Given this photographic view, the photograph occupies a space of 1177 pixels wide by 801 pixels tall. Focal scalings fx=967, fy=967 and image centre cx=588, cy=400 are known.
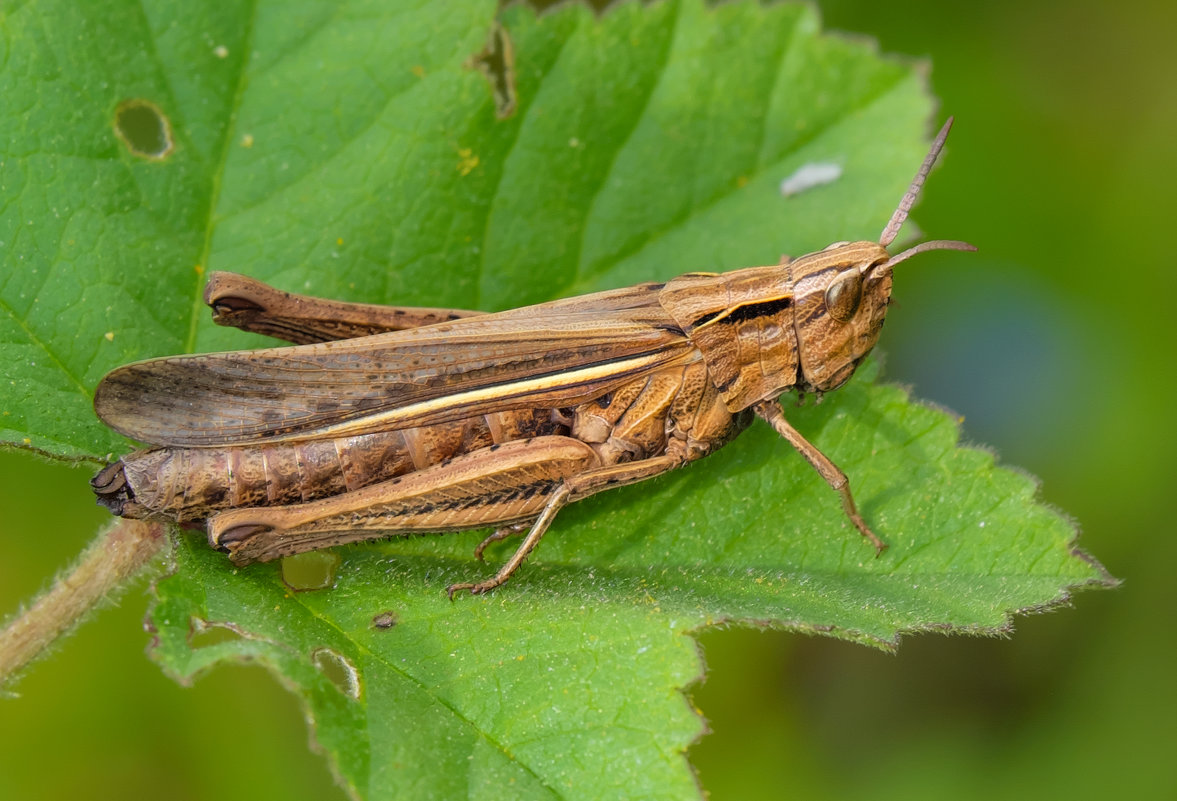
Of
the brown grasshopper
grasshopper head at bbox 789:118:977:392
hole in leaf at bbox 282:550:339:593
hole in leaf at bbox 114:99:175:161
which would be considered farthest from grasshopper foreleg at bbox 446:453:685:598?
hole in leaf at bbox 114:99:175:161

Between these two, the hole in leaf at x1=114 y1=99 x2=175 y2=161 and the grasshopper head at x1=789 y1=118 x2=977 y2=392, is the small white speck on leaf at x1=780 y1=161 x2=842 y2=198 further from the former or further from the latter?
the hole in leaf at x1=114 y1=99 x2=175 y2=161

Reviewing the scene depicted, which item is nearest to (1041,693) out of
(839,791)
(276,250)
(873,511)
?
(839,791)

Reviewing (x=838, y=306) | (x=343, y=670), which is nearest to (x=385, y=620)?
(x=343, y=670)

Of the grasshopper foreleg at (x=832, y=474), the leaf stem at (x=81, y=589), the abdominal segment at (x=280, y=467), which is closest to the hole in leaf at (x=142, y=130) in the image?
the abdominal segment at (x=280, y=467)

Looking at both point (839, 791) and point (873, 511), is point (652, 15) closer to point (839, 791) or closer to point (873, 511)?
point (873, 511)

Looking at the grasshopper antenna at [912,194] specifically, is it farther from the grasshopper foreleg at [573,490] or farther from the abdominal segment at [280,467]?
the abdominal segment at [280,467]

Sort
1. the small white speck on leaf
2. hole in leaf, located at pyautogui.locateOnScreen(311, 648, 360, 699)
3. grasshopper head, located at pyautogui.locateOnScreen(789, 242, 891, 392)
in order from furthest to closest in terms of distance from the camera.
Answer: the small white speck on leaf < grasshopper head, located at pyautogui.locateOnScreen(789, 242, 891, 392) < hole in leaf, located at pyautogui.locateOnScreen(311, 648, 360, 699)
